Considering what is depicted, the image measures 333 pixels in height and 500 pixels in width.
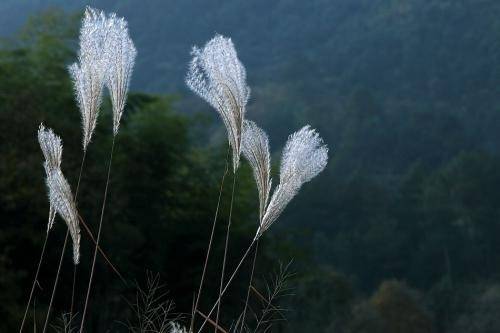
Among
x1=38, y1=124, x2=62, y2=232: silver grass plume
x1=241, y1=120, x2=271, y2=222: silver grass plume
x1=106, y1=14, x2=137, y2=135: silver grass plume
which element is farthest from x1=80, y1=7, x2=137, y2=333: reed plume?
x1=241, y1=120, x2=271, y2=222: silver grass plume

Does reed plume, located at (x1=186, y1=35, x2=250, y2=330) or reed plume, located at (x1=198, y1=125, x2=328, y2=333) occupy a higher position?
reed plume, located at (x1=186, y1=35, x2=250, y2=330)

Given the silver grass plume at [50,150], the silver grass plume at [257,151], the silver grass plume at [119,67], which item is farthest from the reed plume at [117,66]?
the silver grass plume at [257,151]

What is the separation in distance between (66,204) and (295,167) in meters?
0.49

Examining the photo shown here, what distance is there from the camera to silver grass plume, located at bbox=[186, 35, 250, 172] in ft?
7.17

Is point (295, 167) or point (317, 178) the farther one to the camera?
point (317, 178)

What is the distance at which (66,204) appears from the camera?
2152 mm

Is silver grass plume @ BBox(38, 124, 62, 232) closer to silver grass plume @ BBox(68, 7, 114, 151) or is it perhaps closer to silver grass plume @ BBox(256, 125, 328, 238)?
silver grass plume @ BBox(68, 7, 114, 151)

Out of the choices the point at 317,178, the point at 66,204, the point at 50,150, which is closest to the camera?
the point at 66,204

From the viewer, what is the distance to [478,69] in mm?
49375

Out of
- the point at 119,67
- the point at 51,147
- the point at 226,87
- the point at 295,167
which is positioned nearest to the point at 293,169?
the point at 295,167

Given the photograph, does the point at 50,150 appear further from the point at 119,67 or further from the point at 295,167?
the point at 295,167

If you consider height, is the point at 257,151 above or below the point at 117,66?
below

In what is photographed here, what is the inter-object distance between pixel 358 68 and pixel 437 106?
743cm

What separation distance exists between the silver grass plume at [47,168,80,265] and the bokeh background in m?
0.33
